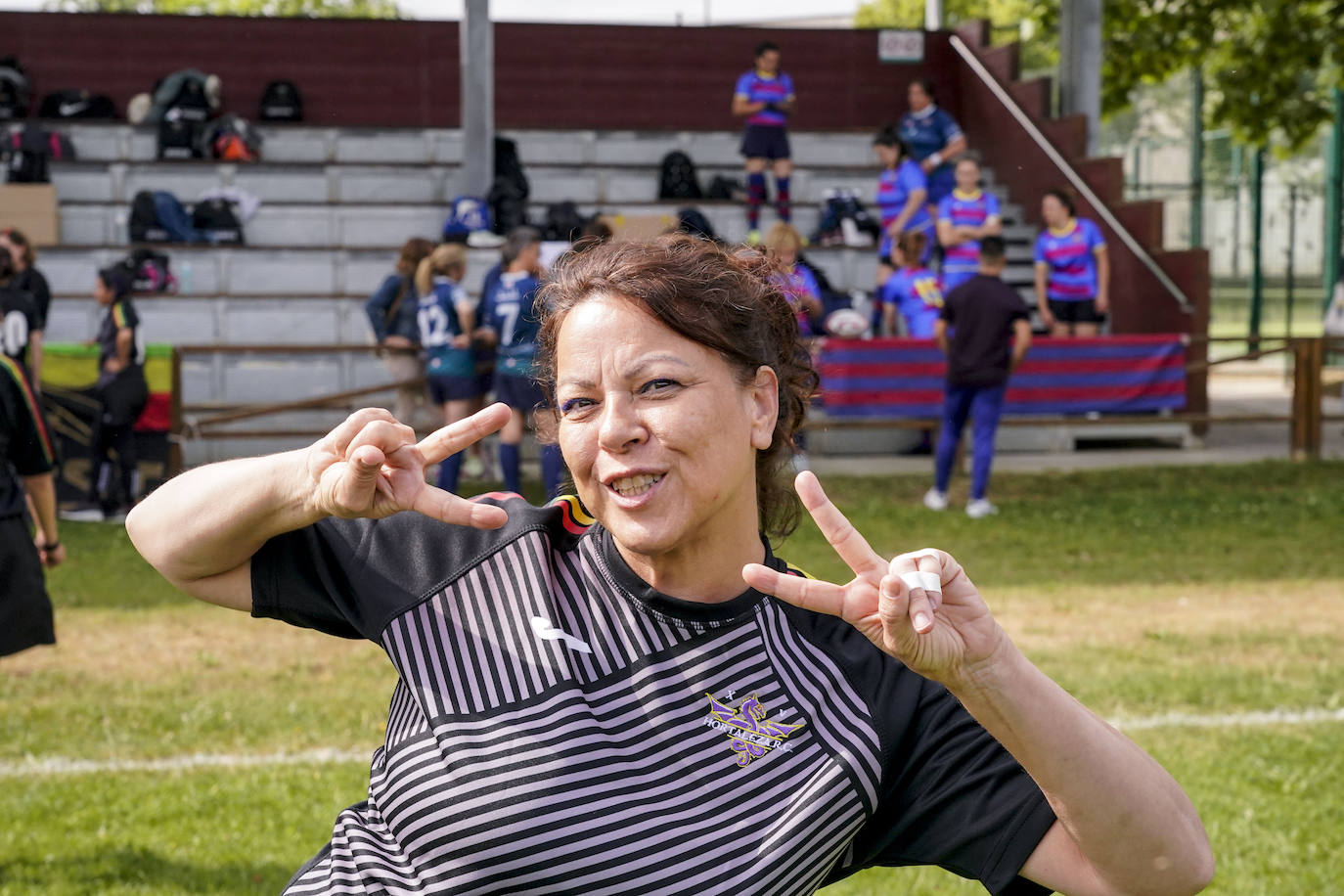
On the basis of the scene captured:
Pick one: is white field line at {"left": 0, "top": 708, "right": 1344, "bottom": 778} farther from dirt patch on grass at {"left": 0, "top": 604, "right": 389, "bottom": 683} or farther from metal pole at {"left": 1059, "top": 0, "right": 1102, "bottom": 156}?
metal pole at {"left": 1059, "top": 0, "right": 1102, "bottom": 156}

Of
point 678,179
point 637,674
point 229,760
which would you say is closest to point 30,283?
point 229,760

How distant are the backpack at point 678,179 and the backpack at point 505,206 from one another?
2.50 metres

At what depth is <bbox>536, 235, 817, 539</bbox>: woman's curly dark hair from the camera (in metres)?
2.22

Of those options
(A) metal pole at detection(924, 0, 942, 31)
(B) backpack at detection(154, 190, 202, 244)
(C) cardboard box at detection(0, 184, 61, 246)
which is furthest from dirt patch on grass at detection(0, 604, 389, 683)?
(A) metal pole at detection(924, 0, 942, 31)

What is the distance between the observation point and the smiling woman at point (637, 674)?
2045mm

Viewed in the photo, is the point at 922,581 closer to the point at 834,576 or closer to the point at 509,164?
the point at 834,576

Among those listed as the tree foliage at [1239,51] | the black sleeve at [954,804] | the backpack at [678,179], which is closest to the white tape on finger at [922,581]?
the black sleeve at [954,804]

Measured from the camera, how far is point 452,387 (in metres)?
12.0

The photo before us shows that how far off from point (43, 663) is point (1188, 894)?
6.91 meters

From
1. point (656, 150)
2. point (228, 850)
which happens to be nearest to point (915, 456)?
point (656, 150)

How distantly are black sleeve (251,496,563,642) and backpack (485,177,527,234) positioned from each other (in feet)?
48.4

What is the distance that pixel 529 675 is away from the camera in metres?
2.14

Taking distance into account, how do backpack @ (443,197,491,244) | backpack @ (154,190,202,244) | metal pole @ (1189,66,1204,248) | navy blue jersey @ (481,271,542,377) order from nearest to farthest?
navy blue jersey @ (481,271,542,377)
backpack @ (443,197,491,244)
backpack @ (154,190,202,244)
metal pole @ (1189,66,1204,248)

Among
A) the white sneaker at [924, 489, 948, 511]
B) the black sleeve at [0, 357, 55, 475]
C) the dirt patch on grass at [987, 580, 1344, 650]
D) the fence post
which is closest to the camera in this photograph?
the black sleeve at [0, 357, 55, 475]
